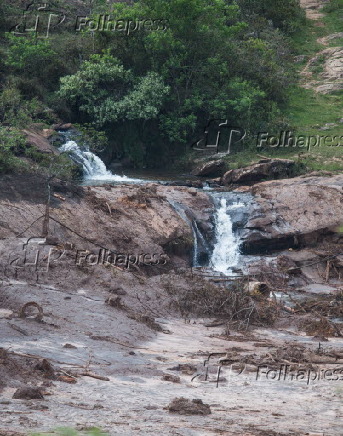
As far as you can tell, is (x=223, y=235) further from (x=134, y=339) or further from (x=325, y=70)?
(x=325, y=70)

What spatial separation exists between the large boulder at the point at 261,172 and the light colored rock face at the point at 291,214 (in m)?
2.04

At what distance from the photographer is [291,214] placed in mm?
22688

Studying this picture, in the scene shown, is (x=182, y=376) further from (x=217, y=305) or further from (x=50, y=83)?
(x=50, y=83)

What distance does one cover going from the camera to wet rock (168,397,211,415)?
8039mm

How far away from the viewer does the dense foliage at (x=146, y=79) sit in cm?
3045

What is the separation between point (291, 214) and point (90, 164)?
833cm

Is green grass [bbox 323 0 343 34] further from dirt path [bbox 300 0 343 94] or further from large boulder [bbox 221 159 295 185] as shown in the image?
large boulder [bbox 221 159 295 185]

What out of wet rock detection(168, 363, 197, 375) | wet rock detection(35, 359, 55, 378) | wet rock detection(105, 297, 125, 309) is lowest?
wet rock detection(105, 297, 125, 309)

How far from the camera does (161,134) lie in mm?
31719

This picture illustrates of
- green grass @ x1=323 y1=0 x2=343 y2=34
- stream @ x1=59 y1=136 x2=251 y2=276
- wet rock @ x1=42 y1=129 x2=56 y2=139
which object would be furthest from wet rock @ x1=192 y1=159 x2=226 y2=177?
green grass @ x1=323 y1=0 x2=343 y2=34

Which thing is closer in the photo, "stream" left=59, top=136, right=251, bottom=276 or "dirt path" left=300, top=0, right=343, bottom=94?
"stream" left=59, top=136, right=251, bottom=276

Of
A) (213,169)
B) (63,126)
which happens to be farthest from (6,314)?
(63,126)

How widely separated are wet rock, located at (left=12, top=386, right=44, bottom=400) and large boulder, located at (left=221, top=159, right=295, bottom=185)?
63.0 ft

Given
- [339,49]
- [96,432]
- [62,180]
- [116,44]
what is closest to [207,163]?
[116,44]
